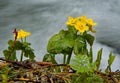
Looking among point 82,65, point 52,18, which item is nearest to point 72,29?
point 82,65

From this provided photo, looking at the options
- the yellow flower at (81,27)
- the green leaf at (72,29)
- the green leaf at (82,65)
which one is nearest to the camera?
the green leaf at (82,65)

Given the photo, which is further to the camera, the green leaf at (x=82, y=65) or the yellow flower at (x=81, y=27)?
the yellow flower at (x=81, y=27)

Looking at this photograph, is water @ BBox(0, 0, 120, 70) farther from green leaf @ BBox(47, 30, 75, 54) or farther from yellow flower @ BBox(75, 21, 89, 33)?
yellow flower @ BBox(75, 21, 89, 33)

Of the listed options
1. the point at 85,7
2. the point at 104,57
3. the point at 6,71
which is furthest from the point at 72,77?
the point at 85,7

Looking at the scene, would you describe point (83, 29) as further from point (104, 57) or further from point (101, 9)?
point (101, 9)

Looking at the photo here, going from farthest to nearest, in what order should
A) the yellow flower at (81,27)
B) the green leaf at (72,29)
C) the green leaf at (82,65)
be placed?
the green leaf at (72,29)
the yellow flower at (81,27)
the green leaf at (82,65)

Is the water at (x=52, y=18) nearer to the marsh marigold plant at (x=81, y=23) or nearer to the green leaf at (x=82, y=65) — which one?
the marsh marigold plant at (x=81, y=23)

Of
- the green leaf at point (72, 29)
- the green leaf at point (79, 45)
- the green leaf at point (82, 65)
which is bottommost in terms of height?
the green leaf at point (82, 65)

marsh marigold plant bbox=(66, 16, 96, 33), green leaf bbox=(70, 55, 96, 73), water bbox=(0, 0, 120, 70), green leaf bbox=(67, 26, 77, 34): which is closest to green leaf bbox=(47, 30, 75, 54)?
green leaf bbox=(67, 26, 77, 34)

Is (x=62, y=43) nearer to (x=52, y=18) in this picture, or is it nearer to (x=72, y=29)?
(x=72, y=29)

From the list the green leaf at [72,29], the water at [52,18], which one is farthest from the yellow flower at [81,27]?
the water at [52,18]

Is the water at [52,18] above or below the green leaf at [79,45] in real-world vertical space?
above
